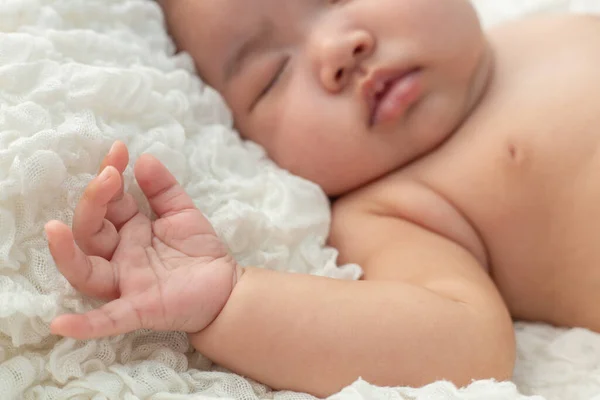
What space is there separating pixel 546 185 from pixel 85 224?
651 mm

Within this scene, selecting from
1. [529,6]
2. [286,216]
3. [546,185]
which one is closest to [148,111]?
[286,216]

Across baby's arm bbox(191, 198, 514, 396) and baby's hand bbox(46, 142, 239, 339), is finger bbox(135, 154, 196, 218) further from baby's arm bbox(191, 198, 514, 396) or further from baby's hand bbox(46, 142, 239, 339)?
baby's arm bbox(191, 198, 514, 396)

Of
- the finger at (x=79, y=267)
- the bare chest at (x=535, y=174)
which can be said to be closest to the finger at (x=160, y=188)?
the finger at (x=79, y=267)

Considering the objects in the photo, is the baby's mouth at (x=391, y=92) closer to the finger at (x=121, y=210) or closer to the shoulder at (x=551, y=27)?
the shoulder at (x=551, y=27)

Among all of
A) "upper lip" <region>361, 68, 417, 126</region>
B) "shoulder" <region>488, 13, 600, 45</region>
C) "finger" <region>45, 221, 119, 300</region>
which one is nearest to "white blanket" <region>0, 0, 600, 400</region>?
"finger" <region>45, 221, 119, 300</region>

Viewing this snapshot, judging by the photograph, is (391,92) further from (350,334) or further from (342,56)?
(350,334)

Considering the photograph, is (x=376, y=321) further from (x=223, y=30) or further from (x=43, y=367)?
(x=223, y=30)

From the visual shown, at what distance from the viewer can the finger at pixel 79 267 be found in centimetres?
65

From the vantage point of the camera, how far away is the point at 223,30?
102cm

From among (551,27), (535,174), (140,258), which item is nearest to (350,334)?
(140,258)

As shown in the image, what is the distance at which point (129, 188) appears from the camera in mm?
816

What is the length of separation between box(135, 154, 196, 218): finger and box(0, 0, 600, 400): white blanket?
0.11 ft

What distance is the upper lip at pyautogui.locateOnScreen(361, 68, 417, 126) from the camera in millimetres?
965

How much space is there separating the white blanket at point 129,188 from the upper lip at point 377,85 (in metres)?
0.16
